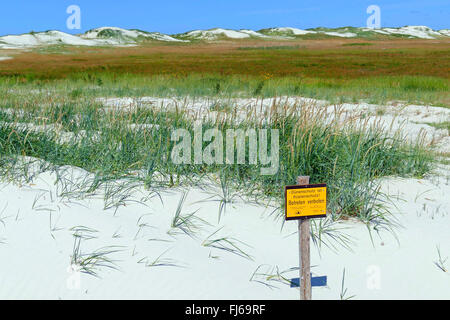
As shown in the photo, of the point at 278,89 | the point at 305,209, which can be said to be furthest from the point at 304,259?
the point at 278,89

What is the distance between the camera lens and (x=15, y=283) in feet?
8.80

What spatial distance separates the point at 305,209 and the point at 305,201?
0.15 feet

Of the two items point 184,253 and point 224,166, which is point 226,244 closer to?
point 184,253

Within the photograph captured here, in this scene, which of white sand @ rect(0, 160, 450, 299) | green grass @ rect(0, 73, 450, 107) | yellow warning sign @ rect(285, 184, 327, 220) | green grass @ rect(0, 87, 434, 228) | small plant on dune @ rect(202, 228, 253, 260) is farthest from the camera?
green grass @ rect(0, 73, 450, 107)

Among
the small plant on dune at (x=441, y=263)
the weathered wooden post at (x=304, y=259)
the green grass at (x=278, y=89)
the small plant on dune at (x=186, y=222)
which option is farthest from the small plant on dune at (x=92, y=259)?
the green grass at (x=278, y=89)

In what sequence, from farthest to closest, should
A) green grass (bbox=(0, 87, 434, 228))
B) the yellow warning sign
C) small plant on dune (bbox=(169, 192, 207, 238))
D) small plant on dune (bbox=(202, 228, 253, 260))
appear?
green grass (bbox=(0, 87, 434, 228)) → small plant on dune (bbox=(169, 192, 207, 238)) → small plant on dune (bbox=(202, 228, 253, 260)) → the yellow warning sign

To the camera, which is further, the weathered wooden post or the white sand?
the white sand

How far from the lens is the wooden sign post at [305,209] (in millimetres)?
2598

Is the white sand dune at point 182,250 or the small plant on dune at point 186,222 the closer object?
the white sand dune at point 182,250

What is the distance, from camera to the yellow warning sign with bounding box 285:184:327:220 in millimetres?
2584

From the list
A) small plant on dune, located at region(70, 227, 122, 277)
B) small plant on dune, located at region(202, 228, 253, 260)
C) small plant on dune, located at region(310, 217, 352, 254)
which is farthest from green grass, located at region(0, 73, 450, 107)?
small plant on dune, located at region(70, 227, 122, 277)

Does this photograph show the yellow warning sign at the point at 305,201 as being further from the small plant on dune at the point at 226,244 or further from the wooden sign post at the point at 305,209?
the small plant on dune at the point at 226,244

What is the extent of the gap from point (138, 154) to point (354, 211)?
7.46 ft

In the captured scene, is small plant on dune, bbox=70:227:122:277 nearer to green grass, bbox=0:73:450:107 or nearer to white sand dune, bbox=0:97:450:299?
white sand dune, bbox=0:97:450:299
